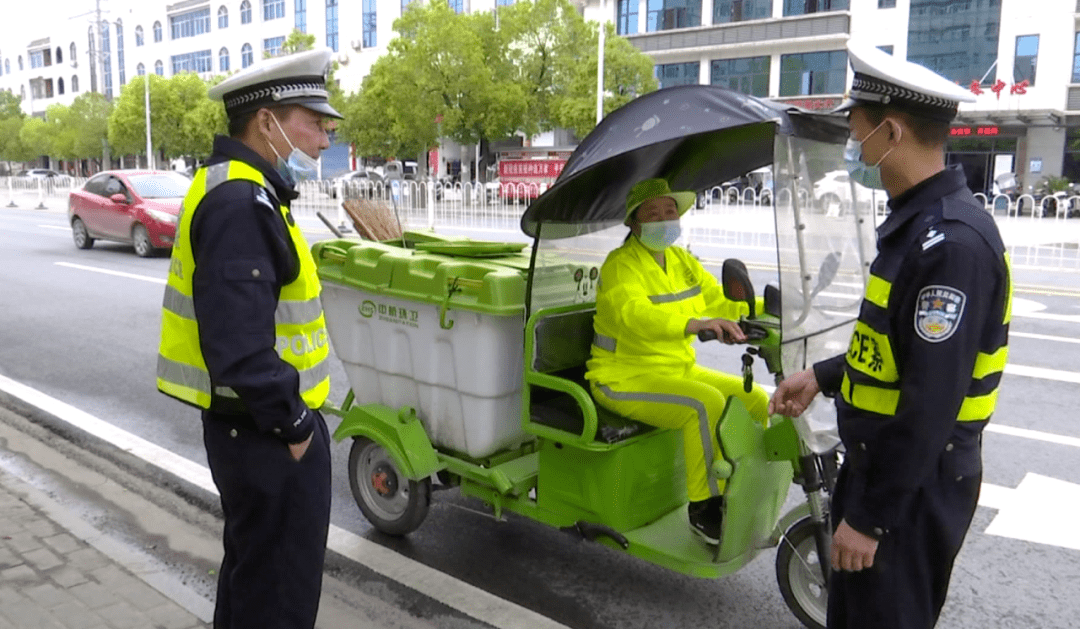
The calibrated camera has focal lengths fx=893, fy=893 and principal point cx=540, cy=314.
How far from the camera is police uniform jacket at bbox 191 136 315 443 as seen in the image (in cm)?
229

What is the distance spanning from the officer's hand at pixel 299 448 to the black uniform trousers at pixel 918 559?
1.45 m

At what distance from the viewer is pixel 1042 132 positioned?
114ft

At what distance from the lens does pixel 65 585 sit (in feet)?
11.7

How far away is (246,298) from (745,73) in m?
43.1

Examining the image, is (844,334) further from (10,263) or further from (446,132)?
(446,132)

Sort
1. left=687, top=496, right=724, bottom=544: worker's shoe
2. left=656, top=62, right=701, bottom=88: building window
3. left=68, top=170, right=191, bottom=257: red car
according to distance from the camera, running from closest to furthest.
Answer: left=687, top=496, right=724, bottom=544: worker's shoe → left=68, top=170, right=191, bottom=257: red car → left=656, top=62, right=701, bottom=88: building window

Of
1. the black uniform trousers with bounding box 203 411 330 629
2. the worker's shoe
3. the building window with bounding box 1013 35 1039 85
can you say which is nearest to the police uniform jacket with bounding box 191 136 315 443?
the black uniform trousers with bounding box 203 411 330 629

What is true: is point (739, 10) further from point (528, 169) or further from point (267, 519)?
point (267, 519)

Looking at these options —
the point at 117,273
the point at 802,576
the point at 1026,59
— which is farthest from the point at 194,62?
the point at 802,576

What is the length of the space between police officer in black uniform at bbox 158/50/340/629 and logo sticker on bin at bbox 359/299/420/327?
139 cm

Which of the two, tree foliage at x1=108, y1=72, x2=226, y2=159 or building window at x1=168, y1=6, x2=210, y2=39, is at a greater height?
building window at x1=168, y1=6, x2=210, y2=39

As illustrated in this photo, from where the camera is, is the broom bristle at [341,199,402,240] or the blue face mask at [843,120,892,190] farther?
the broom bristle at [341,199,402,240]

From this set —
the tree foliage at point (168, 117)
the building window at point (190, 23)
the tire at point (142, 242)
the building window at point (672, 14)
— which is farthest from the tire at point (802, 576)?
the building window at point (190, 23)

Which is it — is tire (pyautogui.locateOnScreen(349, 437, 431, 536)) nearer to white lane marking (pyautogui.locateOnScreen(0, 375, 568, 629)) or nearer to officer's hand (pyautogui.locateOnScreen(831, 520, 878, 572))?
white lane marking (pyautogui.locateOnScreen(0, 375, 568, 629))
